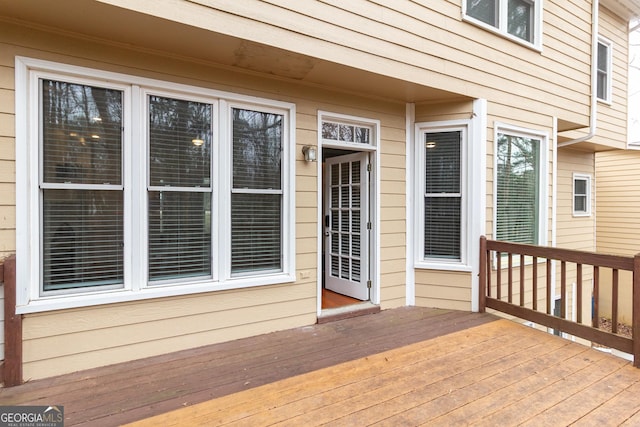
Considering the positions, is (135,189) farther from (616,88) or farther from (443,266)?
(616,88)

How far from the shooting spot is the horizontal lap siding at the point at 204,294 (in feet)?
7.92

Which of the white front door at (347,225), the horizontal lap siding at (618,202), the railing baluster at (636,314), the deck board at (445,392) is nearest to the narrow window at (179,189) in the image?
the deck board at (445,392)

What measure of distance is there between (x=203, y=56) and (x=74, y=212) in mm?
1643

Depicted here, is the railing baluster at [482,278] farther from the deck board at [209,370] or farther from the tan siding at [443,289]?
the deck board at [209,370]

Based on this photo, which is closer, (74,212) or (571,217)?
(74,212)

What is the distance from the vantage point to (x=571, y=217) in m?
6.95

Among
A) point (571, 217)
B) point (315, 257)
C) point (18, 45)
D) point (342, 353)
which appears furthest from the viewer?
point (571, 217)

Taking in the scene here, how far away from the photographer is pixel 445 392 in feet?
7.41

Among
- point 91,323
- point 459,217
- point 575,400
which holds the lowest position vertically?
point 575,400

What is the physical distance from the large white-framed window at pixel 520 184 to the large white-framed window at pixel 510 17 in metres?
1.19

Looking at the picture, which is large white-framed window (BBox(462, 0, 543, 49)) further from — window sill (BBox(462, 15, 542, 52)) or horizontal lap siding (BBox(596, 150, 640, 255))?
horizontal lap siding (BBox(596, 150, 640, 255))

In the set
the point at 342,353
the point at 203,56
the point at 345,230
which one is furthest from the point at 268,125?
the point at 342,353

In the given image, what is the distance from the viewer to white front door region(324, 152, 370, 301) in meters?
4.09

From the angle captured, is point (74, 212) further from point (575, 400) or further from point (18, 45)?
point (575, 400)
